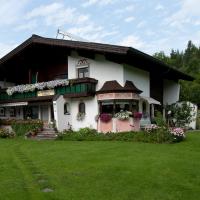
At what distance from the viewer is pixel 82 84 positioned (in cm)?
2481

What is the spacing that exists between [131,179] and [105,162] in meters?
2.79

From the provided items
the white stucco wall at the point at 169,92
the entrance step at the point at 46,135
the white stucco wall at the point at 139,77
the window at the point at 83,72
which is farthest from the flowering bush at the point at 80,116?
the white stucco wall at the point at 169,92

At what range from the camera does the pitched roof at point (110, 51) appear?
2264 cm

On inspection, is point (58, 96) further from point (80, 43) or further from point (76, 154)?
point (76, 154)

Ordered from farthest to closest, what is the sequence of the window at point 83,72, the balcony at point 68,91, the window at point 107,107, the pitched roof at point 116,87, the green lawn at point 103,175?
the window at point 83,72 < the balcony at point 68,91 < the window at point 107,107 < the pitched roof at point 116,87 < the green lawn at point 103,175

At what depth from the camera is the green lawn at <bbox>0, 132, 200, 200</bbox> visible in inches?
320

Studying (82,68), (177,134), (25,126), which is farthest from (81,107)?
(177,134)

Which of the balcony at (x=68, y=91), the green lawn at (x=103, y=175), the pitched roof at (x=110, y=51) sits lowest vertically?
the green lawn at (x=103, y=175)

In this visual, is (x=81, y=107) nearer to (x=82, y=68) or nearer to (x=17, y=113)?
(x=82, y=68)

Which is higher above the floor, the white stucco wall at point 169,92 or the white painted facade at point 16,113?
the white stucco wall at point 169,92

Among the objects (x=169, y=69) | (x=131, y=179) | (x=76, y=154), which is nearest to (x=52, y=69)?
(x=169, y=69)

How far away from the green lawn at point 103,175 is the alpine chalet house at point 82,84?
29.8 feet

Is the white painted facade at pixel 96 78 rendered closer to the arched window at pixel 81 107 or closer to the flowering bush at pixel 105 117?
the arched window at pixel 81 107

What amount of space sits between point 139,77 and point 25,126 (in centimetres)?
895
